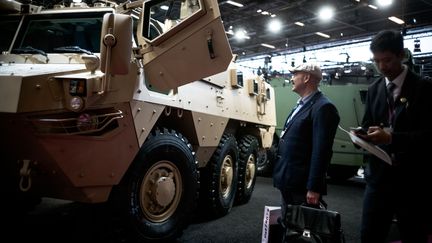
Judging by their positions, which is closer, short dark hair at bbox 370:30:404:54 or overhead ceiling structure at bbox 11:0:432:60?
short dark hair at bbox 370:30:404:54

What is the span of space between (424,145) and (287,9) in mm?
13887

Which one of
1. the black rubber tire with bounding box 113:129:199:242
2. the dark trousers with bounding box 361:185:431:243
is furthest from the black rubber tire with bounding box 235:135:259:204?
the dark trousers with bounding box 361:185:431:243

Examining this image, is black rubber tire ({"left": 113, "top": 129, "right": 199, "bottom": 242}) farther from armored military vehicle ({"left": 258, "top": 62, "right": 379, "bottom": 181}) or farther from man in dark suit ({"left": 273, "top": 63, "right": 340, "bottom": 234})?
armored military vehicle ({"left": 258, "top": 62, "right": 379, "bottom": 181})

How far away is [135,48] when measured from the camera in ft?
10.7

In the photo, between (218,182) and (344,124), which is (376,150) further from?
(344,124)

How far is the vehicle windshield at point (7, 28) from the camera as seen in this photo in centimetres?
388

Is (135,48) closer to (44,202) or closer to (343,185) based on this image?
(44,202)

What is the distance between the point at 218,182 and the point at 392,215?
2817mm

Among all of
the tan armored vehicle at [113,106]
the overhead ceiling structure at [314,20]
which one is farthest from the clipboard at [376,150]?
the overhead ceiling structure at [314,20]

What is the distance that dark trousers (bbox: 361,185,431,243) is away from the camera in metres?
2.10

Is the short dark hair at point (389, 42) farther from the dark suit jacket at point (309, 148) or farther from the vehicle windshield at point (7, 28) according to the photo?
the vehicle windshield at point (7, 28)

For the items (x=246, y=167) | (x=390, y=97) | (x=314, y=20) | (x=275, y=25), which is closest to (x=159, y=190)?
(x=390, y=97)

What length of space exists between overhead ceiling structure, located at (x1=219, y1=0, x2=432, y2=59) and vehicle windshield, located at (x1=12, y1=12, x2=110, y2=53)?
10626mm

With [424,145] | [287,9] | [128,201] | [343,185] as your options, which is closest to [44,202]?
[128,201]
